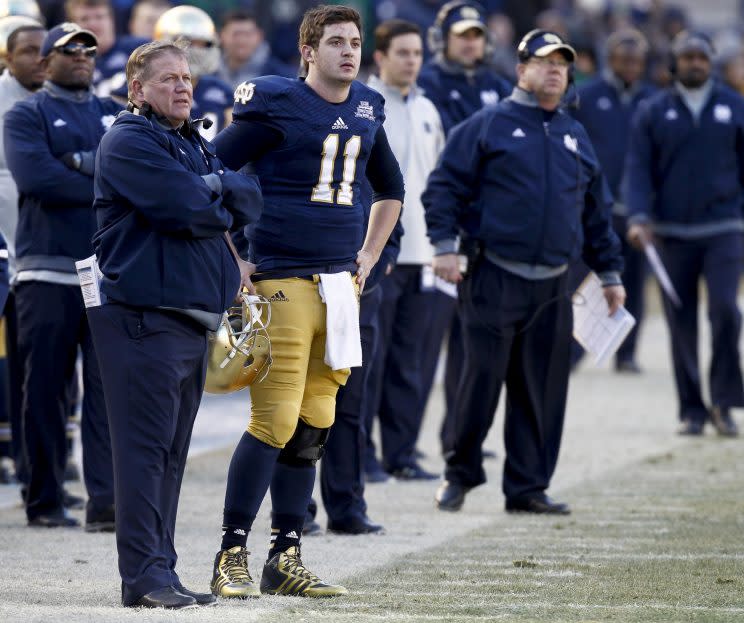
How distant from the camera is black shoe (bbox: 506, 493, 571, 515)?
9047 millimetres

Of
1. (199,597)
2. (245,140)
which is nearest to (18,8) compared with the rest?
(245,140)

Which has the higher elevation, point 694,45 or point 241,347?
point 694,45

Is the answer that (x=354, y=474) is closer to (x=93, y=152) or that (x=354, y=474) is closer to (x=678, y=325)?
(x=93, y=152)

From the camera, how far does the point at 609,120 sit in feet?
49.0

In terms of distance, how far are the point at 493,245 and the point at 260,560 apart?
2089 millimetres

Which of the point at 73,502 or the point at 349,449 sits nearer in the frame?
the point at 349,449

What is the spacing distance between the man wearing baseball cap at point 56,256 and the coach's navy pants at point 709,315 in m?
4.78

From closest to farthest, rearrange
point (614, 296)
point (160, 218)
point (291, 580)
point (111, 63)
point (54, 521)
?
point (160, 218) → point (291, 580) → point (54, 521) → point (614, 296) → point (111, 63)

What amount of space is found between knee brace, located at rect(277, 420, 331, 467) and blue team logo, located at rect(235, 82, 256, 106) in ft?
3.96

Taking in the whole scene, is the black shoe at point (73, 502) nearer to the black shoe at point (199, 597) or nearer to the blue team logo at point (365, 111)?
the black shoe at point (199, 597)

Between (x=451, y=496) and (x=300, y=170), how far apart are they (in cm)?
273

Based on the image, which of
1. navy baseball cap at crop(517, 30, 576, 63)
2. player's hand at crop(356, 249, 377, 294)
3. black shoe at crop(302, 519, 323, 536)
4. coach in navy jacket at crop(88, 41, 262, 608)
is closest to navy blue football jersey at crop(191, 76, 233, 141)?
navy baseball cap at crop(517, 30, 576, 63)

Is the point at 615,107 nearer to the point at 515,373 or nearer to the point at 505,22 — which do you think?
the point at 515,373

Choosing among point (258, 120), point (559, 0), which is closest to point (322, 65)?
point (258, 120)
